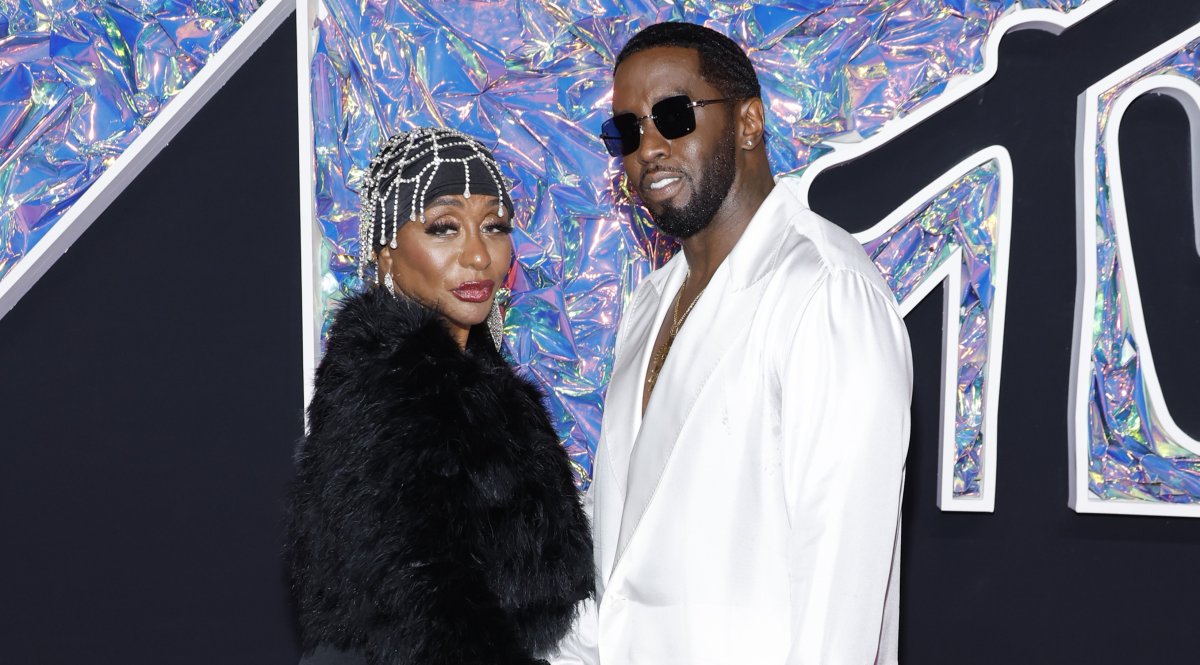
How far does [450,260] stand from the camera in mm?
2314

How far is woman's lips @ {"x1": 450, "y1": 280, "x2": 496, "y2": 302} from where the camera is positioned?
232cm

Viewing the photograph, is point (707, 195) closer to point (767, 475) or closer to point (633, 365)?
point (633, 365)

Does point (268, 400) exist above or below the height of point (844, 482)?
above

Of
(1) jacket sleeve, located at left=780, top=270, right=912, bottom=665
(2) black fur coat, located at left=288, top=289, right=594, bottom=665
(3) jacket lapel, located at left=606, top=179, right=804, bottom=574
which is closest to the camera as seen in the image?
(1) jacket sleeve, located at left=780, top=270, right=912, bottom=665

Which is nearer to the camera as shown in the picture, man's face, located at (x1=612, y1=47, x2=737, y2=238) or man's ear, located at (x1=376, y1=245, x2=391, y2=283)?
man's face, located at (x1=612, y1=47, x2=737, y2=238)

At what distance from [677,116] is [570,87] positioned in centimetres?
84

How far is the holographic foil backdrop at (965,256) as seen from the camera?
287 cm

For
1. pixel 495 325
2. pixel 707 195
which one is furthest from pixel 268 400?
pixel 707 195

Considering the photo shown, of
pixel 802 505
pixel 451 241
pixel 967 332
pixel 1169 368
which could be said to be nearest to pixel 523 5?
pixel 451 241

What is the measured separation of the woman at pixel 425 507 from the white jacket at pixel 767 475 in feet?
0.61

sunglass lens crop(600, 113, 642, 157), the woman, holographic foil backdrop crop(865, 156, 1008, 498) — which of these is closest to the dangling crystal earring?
the woman

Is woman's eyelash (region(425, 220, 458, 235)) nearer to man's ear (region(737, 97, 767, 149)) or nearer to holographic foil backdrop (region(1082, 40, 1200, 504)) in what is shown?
man's ear (region(737, 97, 767, 149))

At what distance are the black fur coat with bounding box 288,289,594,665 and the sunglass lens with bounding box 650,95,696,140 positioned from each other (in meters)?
0.65

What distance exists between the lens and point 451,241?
7.64 feet
